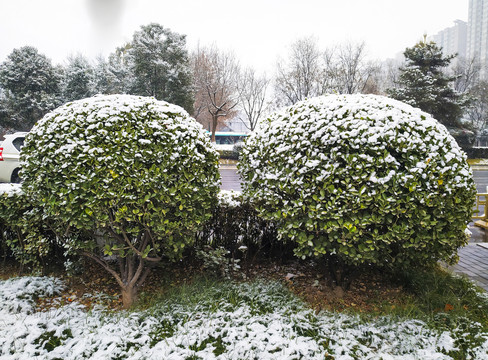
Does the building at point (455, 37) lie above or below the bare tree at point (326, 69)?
above

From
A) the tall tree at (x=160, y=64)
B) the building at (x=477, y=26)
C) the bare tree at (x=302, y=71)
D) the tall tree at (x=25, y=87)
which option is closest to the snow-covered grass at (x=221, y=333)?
the tall tree at (x=160, y=64)

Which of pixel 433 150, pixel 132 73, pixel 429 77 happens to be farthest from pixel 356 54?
pixel 433 150

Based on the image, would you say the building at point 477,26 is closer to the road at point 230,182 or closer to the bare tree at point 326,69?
the bare tree at point 326,69

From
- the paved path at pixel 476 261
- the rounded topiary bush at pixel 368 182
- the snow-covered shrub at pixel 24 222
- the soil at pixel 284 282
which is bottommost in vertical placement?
the paved path at pixel 476 261

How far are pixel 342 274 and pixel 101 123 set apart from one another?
2.92 m

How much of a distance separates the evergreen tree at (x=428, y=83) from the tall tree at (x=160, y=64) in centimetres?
1416

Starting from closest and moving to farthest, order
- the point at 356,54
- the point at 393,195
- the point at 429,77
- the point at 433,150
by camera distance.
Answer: the point at 393,195 → the point at 433,150 → the point at 429,77 → the point at 356,54

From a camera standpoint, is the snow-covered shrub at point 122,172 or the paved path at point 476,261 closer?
the snow-covered shrub at point 122,172

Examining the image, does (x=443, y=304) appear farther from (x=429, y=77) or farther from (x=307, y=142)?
(x=429, y=77)

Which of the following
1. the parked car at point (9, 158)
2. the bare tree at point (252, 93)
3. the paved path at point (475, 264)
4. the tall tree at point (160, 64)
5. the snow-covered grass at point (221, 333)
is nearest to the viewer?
the snow-covered grass at point (221, 333)

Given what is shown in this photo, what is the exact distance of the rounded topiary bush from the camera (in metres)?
2.56

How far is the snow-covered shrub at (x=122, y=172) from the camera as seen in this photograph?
2.66 m

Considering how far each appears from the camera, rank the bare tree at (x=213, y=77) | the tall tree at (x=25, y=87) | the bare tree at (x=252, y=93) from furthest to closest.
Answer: the bare tree at (x=252, y=93)
the bare tree at (x=213, y=77)
the tall tree at (x=25, y=87)

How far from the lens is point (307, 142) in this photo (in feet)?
9.10
